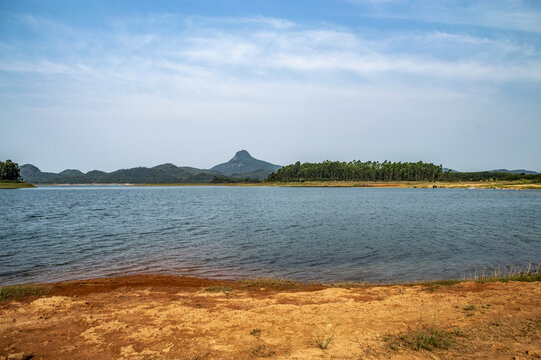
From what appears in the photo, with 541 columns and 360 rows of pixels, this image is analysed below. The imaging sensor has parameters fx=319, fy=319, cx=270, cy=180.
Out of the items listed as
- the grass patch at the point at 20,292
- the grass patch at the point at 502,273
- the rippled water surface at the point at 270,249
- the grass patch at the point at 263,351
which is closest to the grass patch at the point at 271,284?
the rippled water surface at the point at 270,249

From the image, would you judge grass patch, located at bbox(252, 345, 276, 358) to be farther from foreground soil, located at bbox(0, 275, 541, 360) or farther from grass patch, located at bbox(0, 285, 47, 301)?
grass patch, located at bbox(0, 285, 47, 301)

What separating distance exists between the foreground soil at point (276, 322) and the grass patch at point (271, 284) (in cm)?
98

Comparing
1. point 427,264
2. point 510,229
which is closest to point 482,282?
point 427,264

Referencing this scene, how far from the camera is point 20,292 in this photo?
45.7 ft

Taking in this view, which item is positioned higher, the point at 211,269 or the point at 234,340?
the point at 234,340

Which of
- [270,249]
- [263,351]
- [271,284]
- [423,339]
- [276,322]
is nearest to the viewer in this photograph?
[263,351]

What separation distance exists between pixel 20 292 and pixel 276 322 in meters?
11.7

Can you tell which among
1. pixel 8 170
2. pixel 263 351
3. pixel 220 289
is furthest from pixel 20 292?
pixel 8 170

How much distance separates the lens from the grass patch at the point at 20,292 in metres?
13.5

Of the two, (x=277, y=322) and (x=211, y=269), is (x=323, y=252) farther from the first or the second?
(x=277, y=322)

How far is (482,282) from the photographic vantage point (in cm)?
1487

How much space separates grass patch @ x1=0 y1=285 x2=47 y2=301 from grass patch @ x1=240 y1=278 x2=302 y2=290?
9.14 meters

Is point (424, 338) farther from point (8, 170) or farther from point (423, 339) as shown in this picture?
point (8, 170)

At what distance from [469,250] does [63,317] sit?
26119 mm
